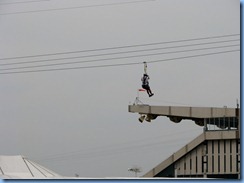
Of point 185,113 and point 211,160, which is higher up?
point 185,113

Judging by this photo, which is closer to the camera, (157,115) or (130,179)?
(130,179)

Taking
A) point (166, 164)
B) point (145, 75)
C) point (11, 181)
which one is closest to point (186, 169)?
point (166, 164)

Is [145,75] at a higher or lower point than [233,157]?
higher

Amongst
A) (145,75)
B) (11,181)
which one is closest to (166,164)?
(145,75)

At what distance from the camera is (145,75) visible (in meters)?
12.6

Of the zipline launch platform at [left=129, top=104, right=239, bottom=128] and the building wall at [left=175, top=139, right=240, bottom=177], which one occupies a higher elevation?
the zipline launch platform at [left=129, top=104, right=239, bottom=128]

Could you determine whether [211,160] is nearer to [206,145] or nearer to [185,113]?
[206,145]

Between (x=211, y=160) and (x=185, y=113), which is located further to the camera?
(x=211, y=160)

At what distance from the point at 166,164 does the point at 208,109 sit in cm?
99

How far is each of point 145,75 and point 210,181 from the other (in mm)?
1930

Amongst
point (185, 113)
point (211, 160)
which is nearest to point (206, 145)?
point (211, 160)

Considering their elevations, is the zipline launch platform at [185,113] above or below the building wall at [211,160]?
above

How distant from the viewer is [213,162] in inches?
508

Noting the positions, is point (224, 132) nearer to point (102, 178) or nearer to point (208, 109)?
point (208, 109)
